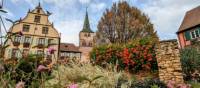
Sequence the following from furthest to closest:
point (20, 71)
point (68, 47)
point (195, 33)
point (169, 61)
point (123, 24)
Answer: point (68, 47) < point (195, 33) < point (123, 24) < point (169, 61) < point (20, 71)

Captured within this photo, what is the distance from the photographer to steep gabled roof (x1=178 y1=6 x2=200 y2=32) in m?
21.6

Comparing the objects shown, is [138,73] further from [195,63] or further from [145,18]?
[145,18]

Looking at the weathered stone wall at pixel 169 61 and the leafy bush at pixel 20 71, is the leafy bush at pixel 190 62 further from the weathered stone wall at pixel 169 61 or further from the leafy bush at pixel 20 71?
the leafy bush at pixel 20 71

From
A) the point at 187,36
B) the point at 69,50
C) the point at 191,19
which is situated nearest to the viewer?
the point at 187,36

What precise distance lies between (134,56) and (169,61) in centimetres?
207

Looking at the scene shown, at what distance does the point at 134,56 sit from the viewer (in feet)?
26.5

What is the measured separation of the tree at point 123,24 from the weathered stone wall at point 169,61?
1124 cm

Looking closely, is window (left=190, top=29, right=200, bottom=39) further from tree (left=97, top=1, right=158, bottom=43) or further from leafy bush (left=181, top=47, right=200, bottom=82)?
leafy bush (left=181, top=47, right=200, bottom=82)

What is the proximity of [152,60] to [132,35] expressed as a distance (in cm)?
1057

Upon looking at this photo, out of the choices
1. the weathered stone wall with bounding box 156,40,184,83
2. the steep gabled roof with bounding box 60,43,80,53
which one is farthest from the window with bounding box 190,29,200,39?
the steep gabled roof with bounding box 60,43,80,53

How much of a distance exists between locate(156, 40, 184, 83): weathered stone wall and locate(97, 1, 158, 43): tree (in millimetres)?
11239

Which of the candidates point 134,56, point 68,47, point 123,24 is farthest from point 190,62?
point 68,47

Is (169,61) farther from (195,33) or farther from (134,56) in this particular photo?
(195,33)

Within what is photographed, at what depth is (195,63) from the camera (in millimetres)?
8117
